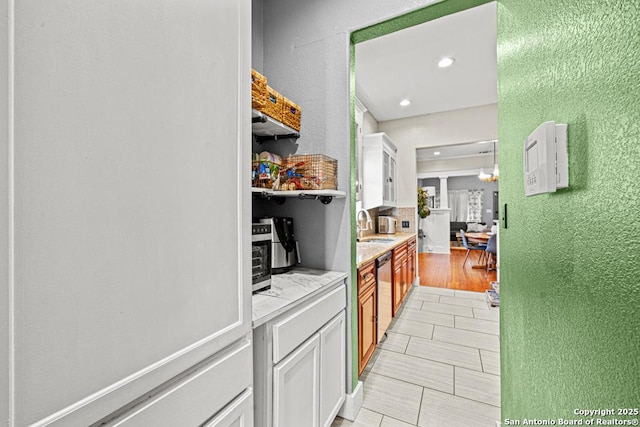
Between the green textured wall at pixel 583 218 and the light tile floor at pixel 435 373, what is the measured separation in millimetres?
1004

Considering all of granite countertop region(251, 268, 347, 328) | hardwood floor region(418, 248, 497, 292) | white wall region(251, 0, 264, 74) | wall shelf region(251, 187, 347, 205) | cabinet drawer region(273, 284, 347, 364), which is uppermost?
white wall region(251, 0, 264, 74)

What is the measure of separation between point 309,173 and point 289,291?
2.03 feet

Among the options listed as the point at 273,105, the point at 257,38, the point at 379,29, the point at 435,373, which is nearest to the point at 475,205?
the point at 435,373

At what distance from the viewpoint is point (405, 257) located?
3.54 m

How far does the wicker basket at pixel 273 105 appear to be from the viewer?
141 cm

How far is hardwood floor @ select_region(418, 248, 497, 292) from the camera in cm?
462

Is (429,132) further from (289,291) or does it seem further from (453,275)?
(289,291)

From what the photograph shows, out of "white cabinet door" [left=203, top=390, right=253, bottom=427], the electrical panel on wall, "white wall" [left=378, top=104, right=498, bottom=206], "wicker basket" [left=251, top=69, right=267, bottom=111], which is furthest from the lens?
"white wall" [left=378, top=104, right=498, bottom=206]

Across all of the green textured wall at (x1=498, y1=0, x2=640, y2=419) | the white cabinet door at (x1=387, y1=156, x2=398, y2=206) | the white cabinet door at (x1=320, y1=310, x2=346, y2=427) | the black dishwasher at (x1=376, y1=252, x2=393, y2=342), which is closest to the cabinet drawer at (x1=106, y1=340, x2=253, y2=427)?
the white cabinet door at (x1=320, y1=310, x2=346, y2=427)

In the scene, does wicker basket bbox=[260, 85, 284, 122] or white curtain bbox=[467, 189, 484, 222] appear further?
white curtain bbox=[467, 189, 484, 222]

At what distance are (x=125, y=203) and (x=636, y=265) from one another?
2.75 feet

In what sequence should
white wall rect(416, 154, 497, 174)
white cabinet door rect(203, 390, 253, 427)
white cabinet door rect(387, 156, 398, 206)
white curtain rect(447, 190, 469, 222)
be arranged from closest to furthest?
white cabinet door rect(203, 390, 253, 427), white cabinet door rect(387, 156, 398, 206), white wall rect(416, 154, 497, 174), white curtain rect(447, 190, 469, 222)

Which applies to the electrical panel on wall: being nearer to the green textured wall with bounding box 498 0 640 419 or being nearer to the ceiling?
the green textured wall with bounding box 498 0 640 419

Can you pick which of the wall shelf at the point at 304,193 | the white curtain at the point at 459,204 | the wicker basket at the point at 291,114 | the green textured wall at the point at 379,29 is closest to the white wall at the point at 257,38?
the wicker basket at the point at 291,114
